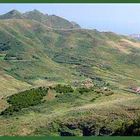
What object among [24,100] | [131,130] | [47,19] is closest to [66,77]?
[24,100]

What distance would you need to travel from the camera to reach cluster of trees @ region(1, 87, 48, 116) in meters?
17.1

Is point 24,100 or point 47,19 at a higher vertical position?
point 24,100

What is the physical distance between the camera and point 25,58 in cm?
6272

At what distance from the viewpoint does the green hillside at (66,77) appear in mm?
13445

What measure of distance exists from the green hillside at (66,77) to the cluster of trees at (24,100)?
9cm

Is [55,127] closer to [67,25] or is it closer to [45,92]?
[45,92]

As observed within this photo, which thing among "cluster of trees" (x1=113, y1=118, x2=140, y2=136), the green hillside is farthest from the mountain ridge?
"cluster of trees" (x1=113, y1=118, x2=140, y2=136)

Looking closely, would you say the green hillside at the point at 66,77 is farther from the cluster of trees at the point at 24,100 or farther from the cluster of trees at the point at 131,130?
the cluster of trees at the point at 131,130

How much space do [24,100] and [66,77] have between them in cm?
3841

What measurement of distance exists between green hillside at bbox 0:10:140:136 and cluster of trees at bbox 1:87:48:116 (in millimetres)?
92

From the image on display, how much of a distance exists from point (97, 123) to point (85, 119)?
398 millimetres

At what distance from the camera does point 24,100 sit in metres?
18.4

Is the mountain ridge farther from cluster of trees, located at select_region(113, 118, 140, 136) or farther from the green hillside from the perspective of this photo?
cluster of trees, located at select_region(113, 118, 140, 136)

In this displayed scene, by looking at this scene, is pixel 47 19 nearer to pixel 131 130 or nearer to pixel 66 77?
pixel 66 77
